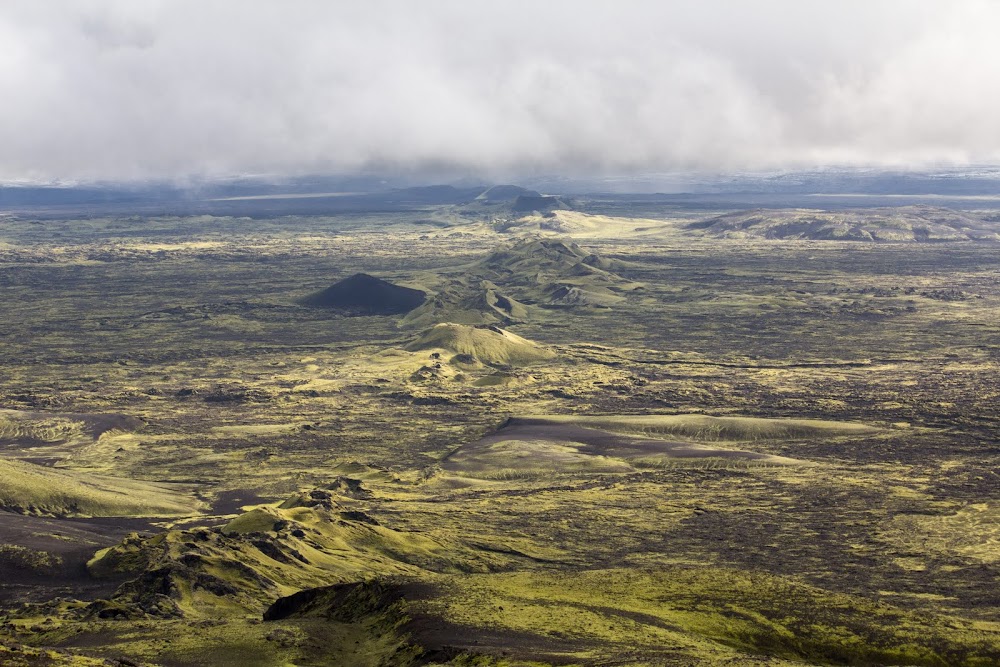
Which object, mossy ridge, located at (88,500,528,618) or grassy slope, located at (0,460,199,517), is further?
grassy slope, located at (0,460,199,517)

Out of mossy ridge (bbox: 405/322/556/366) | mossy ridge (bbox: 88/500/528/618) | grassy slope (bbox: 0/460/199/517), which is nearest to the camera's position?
mossy ridge (bbox: 88/500/528/618)

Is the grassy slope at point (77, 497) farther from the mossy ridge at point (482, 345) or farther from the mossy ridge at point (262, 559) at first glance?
the mossy ridge at point (482, 345)

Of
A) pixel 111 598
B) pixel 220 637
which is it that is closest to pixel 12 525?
pixel 111 598

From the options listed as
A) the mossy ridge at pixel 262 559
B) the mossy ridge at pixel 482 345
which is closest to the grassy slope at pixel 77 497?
the mossy ridge at pixel 262 559

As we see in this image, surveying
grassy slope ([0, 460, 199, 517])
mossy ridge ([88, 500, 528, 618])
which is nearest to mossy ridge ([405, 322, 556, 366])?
grassy slope ([0, 460, 199, 517])

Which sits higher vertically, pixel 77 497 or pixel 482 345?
pixel 482 345

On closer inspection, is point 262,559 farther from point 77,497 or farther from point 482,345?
point 482,345

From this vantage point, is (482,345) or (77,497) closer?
(77,497)

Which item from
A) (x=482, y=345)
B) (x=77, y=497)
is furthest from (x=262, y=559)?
(x=482, y=345)

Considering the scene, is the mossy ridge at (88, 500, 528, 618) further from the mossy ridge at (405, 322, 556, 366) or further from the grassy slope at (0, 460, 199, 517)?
the mossy ridge at (405, 322, 556, 366)

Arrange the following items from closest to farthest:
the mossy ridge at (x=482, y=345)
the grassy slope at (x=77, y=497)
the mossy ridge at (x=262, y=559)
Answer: the mossy ridge at (x=262, y=559), the grassy slope at (x=77, y=497), the mossy ridge at (x=482, y=345)

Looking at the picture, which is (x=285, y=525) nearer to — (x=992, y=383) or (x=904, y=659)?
(x=904, y=659)
